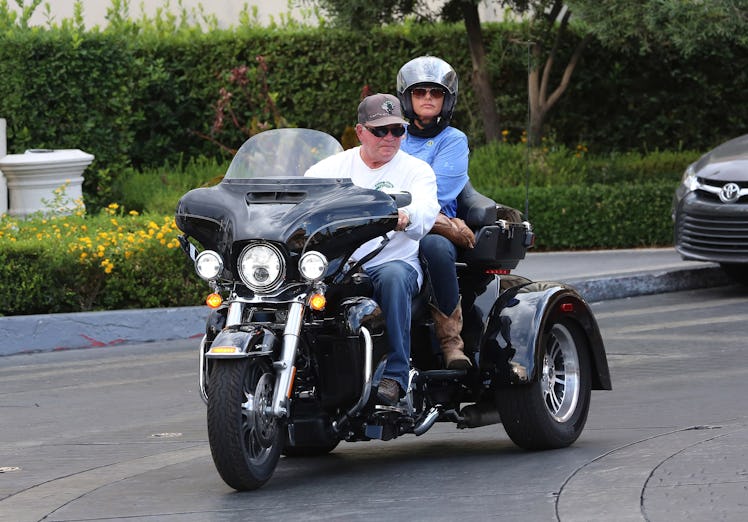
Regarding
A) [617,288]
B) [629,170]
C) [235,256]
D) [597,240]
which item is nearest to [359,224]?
[235,256]

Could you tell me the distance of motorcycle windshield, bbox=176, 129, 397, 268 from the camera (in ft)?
20.3

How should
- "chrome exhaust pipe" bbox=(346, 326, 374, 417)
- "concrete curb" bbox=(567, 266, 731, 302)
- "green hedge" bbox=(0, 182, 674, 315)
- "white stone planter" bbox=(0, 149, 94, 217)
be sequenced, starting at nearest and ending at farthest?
1. "chrome exhaust pipe" bbox=(346, 326, 374, 417)
2. "green hedge" bbox=(0, 182, 674, 315)
3. "concrete curb" bbox=(567, 266, 731, 302)
4. "white stone planter" bbox=(0, 149, 94, 217)

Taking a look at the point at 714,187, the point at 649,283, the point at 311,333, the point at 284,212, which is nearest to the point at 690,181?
the point at 714,187

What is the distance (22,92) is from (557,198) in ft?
18.5

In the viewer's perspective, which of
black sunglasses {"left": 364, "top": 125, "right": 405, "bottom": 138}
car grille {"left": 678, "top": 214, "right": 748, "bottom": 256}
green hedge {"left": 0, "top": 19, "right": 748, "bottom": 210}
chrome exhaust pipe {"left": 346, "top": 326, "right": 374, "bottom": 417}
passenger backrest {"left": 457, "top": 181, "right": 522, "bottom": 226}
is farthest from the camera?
green hedge {"left": 0, "top": 19, "right": 748, "bottom": 210}

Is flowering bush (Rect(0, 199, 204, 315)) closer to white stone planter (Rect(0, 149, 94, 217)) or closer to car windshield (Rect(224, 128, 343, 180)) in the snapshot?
white stone planter (Rect(0, 149, 94, 217))

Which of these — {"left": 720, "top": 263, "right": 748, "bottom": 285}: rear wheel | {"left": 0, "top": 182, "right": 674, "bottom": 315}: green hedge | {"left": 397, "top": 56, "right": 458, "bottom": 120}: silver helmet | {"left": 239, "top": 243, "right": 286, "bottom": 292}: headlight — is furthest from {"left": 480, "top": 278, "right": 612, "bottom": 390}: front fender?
{"left": 720, "top": 263, "right": 748, "bottom": 285}: rear wheel

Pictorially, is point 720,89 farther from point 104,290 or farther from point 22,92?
A: point 104,290

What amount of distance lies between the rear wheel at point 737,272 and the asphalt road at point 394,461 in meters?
4.01

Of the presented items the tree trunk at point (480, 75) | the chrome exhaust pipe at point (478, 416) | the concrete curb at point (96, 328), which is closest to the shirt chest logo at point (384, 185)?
the chrome exhaust pipe at point (478, 416)

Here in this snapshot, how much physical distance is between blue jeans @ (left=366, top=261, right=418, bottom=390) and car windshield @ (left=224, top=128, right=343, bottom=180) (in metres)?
0.54

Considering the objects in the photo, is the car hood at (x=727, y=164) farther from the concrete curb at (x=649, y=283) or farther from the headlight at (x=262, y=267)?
the headlight at (x=262, y=267)

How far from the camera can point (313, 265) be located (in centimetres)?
609

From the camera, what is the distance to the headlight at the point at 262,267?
6137mm
